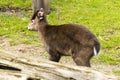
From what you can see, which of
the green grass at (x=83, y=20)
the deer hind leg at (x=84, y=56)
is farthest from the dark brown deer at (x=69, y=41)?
the green grass at (x=83, y=20)

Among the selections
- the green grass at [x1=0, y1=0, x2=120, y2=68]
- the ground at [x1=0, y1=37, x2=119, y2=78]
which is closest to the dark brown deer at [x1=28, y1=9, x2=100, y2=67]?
the ground at [x1=0, y1=37, x2=119, y2=78]

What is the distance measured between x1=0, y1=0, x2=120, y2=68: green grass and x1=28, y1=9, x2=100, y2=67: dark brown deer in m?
1.63

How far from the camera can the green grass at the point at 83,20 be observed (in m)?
9.95

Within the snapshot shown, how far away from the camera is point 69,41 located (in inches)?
280

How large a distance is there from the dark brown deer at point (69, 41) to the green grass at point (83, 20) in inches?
64.3

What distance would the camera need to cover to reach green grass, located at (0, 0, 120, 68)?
32.6 ft

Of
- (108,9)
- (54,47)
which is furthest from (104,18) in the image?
(54,47)

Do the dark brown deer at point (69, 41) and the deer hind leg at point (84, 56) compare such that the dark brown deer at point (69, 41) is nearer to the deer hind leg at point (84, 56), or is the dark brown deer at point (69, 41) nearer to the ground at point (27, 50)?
the deer hind leg at point (84, 56)

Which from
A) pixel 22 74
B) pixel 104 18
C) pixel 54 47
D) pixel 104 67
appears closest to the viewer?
pixel 22 74

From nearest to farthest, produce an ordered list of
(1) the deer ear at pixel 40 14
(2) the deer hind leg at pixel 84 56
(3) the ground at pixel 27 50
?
(2) the deer hind leg at pixel 84 56
(1) the deer ear at pixel 40 14
(3) the ground at pixel 27 50

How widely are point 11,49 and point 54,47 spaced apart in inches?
92.9

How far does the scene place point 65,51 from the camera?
730cm

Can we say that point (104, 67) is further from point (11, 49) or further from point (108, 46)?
point (11, 49)

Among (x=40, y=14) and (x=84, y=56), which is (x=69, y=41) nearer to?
(x=84, y=56)
